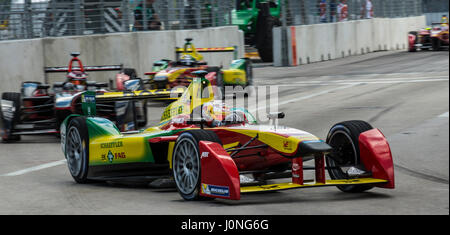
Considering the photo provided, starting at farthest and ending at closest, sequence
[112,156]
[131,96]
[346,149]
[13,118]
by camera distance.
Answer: [13,118], [131,96], [112,156], [346,149]

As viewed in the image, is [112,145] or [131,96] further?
[131,96]

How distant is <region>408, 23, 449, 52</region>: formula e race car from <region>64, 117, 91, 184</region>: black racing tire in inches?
1102

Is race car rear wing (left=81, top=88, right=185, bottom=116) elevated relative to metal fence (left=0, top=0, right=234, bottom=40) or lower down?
lower down

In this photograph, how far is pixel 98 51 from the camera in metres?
22.2

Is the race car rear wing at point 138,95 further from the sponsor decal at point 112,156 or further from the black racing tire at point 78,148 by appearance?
the sponsor decal at point 112,156

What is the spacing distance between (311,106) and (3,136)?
289 inches

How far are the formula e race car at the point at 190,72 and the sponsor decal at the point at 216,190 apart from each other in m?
11.9

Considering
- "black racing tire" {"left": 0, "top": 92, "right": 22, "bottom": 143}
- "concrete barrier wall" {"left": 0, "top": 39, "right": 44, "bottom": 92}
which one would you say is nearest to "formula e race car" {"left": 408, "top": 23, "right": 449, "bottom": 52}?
"concrete barrier wall" {"left": 0, "top": 39, "right": 44, "bottom": 92}

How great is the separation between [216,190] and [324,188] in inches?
72.5

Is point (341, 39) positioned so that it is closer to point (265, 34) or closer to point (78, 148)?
point (265, 34)

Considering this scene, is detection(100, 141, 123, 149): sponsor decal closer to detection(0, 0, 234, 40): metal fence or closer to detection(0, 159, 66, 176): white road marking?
detection(0, 159, 66, 176): white road marking

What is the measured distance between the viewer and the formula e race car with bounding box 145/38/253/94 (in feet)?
66.2

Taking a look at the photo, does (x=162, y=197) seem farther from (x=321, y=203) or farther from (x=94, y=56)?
(x=94, y=56)

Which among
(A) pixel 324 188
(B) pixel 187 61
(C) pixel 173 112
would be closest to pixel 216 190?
(A) pixel 324 188
